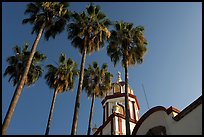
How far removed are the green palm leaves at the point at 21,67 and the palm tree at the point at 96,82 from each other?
656cm

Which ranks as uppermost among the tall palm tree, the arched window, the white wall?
the tall palm tree

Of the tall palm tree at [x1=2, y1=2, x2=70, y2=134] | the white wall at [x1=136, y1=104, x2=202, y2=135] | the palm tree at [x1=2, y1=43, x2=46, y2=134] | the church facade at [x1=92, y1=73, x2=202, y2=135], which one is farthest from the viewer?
the palm tree at [x1=2, y1=43, x2=46, y2=134]

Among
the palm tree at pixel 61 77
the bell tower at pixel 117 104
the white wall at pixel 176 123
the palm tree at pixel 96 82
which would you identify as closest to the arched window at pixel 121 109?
the bell tower at pixel 117 104

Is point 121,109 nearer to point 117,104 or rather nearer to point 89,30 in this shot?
point 117,104

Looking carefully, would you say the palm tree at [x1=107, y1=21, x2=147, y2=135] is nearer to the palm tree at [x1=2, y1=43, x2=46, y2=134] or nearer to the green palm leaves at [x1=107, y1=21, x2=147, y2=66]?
the green palm leaves at [x1=107, y1=21, x2=147, y2=66]

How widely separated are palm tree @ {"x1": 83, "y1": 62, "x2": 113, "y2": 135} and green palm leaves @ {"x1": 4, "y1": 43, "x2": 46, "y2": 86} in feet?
21.5

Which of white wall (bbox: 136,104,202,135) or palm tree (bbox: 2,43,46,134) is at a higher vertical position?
palm tree (bbox: 2,43,46,134)

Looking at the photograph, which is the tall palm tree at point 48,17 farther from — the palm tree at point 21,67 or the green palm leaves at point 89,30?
the palm tree at point 21,67

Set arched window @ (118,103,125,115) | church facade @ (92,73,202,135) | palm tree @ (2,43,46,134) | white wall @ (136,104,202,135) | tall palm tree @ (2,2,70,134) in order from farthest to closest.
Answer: arched window @ (118,103,125,115)
palm tree @ (2,43,46,134)
tall palm tree @ (2,2,70,134)
church facade @ (92,73,202,135)
white wall @ (136,104,202,135)

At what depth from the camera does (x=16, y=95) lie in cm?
1781

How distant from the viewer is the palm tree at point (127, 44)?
84.5ft

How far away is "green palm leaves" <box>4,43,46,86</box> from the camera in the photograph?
30781mm

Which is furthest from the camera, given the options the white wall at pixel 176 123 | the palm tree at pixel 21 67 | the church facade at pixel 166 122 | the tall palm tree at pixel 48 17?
the palm tree at pixel 21 67

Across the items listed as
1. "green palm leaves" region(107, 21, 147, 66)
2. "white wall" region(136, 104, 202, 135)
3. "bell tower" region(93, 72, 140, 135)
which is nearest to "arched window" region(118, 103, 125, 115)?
"bell tower" region(93, 72, 140, 135)
